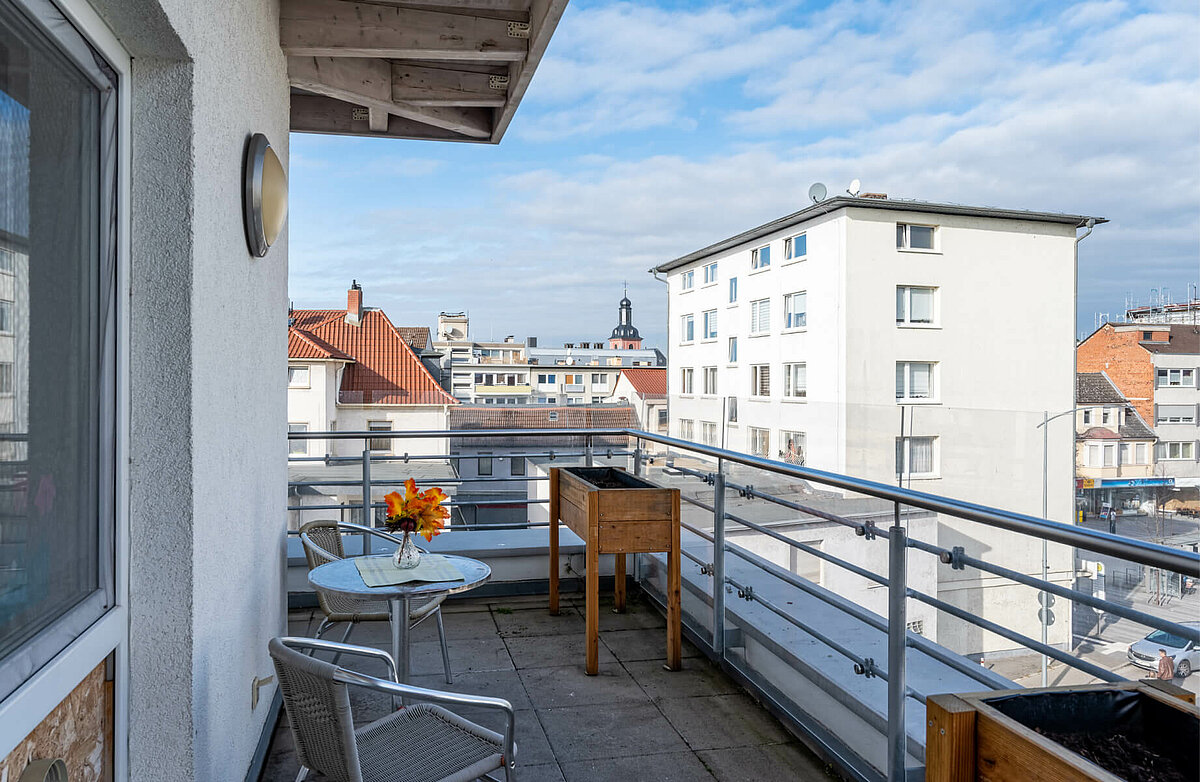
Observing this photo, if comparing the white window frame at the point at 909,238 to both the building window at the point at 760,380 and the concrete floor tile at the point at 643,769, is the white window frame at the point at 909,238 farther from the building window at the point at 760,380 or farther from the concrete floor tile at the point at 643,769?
the concrete floor tile at the point at 643,769

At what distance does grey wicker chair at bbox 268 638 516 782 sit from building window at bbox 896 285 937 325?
22278 millimetres

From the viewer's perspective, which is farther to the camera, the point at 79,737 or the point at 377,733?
the point at 377,733

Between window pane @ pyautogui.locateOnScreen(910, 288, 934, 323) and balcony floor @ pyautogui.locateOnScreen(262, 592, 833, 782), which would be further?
window pane @ pyautogui.locateOnScreen(910, 288, 934, 323)

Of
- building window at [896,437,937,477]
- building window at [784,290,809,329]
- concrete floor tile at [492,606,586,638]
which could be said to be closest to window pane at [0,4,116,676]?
concrete floor tile at [492,606,586,638]

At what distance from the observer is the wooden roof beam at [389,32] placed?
3096mm

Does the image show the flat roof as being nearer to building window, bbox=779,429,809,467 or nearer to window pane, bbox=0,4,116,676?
building window, bbox=779,429,809,467

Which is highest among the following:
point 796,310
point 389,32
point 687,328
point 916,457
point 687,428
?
point 796,310

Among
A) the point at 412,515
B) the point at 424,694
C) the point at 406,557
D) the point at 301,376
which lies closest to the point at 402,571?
the point at 406,557

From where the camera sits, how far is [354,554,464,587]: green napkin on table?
117 inches

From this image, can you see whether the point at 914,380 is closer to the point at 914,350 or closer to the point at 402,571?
the point at 914,350

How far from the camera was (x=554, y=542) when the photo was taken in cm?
468

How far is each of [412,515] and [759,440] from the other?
21.7m

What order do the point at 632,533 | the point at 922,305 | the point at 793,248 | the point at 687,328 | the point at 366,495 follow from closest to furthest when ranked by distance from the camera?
1. the point at 632,533
2. the point at 366,495
3. the point at 922,305
4. the point at 793,248
5. the point at 687,328

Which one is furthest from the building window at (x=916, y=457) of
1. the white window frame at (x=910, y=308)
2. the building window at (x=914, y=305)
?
the building window at (x=914, y=305)
